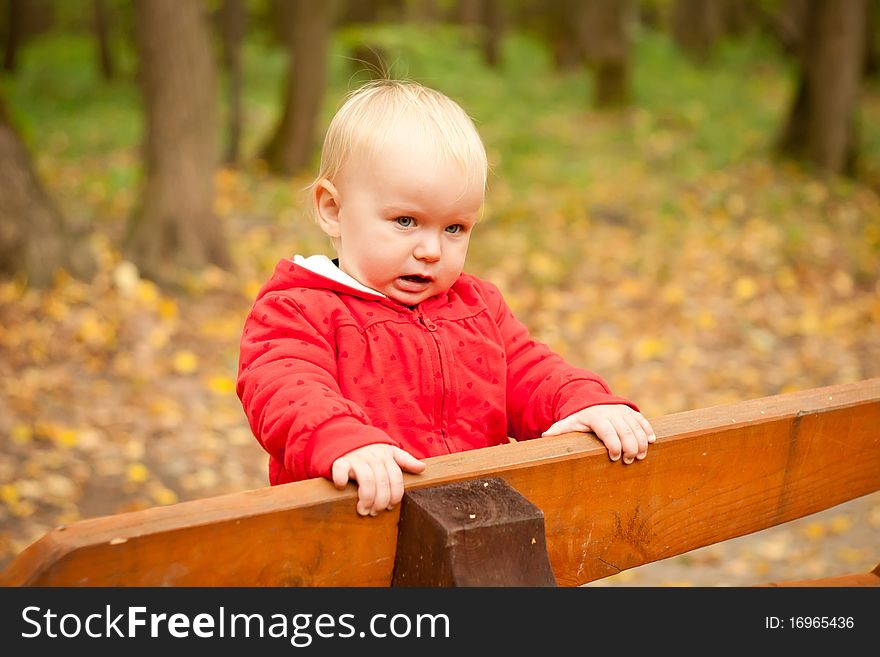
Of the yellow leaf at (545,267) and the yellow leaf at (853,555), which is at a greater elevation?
the yellow leaf at (545,267)

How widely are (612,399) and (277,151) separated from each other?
32.7 ft

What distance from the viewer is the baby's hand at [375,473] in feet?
4.07

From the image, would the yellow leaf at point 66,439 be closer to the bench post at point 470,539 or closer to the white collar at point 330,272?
the white collar at point 330,272

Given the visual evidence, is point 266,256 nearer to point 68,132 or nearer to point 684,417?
point 684,417

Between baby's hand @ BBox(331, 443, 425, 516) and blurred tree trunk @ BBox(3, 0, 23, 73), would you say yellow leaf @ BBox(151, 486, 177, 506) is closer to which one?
baby's hand @ BBox(331, 443, 425, 516)

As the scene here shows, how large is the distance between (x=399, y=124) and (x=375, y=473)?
804mm

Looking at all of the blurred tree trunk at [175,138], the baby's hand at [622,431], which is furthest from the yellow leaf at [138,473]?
the baby's hand at [622,431]

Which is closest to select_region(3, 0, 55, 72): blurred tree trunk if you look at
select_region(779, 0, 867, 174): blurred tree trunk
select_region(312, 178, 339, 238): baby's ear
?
select_region(779, 0, 867, 174): blurred tree trunk

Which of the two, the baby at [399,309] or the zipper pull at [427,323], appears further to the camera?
the zipper pull at [427,323]

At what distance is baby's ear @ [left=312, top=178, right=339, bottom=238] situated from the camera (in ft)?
6.38

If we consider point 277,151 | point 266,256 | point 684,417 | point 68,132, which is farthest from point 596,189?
point 684,417

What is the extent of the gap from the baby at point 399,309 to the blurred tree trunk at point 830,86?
10.0m

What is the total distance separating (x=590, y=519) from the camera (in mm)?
1450

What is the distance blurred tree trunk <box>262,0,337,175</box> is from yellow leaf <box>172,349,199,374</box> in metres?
5.66
